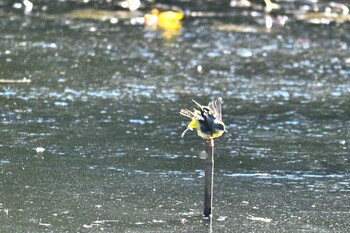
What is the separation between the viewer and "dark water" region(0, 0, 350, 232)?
14.8m

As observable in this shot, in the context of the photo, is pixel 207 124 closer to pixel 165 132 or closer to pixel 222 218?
pixel 222 218

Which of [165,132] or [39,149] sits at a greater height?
[39,149]

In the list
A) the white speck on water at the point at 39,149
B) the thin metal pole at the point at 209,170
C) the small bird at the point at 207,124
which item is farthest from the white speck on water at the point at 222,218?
the white speck on water at the point at 39,149

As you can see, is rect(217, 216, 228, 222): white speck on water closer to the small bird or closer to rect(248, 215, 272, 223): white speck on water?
rect(248, 215, 272, 223): white speck on water

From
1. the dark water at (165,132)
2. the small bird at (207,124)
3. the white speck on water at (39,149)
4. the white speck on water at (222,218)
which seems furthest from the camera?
the white speck on water at (39,149)


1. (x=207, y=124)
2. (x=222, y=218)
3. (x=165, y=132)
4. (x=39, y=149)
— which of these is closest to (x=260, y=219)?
(x=222, y=218)

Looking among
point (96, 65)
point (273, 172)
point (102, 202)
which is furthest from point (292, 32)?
point (102, 202)

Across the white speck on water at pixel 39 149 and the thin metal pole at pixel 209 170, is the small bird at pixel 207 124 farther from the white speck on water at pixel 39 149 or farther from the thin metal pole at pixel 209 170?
the white speck on water at pixel 39 149

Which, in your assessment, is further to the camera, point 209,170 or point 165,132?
point 165,132

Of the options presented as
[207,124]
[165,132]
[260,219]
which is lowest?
[165,132]

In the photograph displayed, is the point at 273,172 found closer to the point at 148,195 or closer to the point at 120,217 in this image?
the point at 148,195

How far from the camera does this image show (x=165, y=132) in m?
20.7

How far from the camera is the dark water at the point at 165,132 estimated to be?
14.8m

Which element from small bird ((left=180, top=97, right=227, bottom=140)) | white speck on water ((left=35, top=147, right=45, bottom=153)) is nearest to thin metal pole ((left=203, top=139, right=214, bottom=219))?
small bird ((left=180, top=97, right=227, bottom=140))
